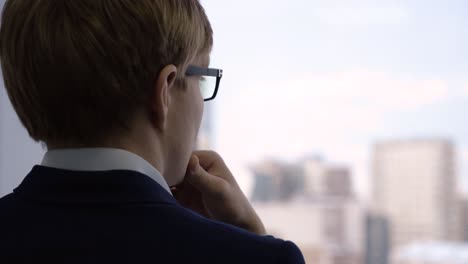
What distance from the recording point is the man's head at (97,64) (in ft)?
2.00

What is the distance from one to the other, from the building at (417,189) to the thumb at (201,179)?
1610 millimetres

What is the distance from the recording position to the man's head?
0.61 meters

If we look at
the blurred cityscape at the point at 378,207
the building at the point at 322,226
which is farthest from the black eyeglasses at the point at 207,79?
the building at the point at 322,226

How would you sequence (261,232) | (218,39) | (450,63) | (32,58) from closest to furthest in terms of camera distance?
(32,58)
(261,232)
(218,39)
(450,63)

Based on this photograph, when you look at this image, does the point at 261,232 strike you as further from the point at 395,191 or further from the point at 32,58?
the point at 395,191

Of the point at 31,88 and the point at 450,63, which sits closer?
the point at 31,88

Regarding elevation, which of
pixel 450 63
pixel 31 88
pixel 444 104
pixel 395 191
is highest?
pixel 31 88

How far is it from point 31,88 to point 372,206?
1.98 m

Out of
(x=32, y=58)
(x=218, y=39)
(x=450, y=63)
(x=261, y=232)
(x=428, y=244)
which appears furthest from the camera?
(x=428, y=244)

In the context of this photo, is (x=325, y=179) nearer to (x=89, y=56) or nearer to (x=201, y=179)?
(x=201, y=179)

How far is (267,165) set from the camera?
250 centimetres

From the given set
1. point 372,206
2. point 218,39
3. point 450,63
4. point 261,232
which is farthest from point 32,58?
point 372,206

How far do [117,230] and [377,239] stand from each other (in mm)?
2050

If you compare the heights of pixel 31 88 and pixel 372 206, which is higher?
pixel 31 88
